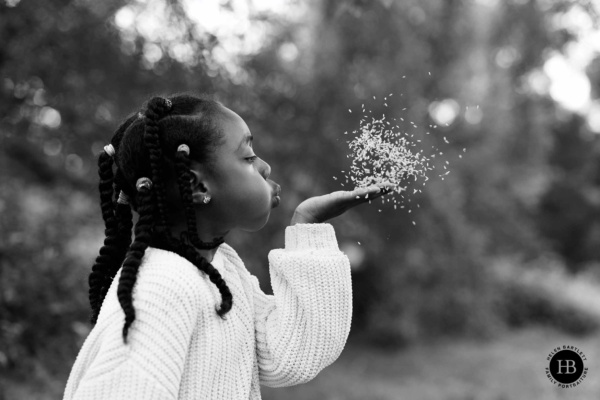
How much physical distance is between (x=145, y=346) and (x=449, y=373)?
7160mm

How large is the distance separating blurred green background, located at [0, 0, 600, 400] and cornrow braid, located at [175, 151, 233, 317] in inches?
53.0

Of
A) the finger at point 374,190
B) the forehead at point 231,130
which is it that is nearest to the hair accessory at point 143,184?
the forehead at point 231,130

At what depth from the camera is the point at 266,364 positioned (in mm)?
1816

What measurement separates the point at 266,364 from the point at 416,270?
264 inches

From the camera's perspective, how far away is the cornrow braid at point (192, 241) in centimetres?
162

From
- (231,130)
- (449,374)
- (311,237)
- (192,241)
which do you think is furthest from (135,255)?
(449,374)

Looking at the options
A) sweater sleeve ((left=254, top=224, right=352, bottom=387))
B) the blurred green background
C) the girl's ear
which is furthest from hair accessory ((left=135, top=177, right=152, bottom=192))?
the blurred green background

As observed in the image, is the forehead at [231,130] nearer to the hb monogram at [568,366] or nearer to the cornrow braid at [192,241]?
the cornrow braid at [192,241]

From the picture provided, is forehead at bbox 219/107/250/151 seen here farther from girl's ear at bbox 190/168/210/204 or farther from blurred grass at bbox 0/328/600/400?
blurred grass at bbox 0/328/600/400

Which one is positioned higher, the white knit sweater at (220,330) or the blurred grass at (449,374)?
the blurred grass at (449,374)

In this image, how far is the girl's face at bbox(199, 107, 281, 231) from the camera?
169cm

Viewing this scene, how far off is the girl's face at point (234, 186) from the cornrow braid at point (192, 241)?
0.23ft

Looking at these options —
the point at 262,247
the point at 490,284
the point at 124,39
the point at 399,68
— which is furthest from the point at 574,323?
the point at 124,39

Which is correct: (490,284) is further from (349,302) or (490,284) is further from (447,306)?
(349,302)
